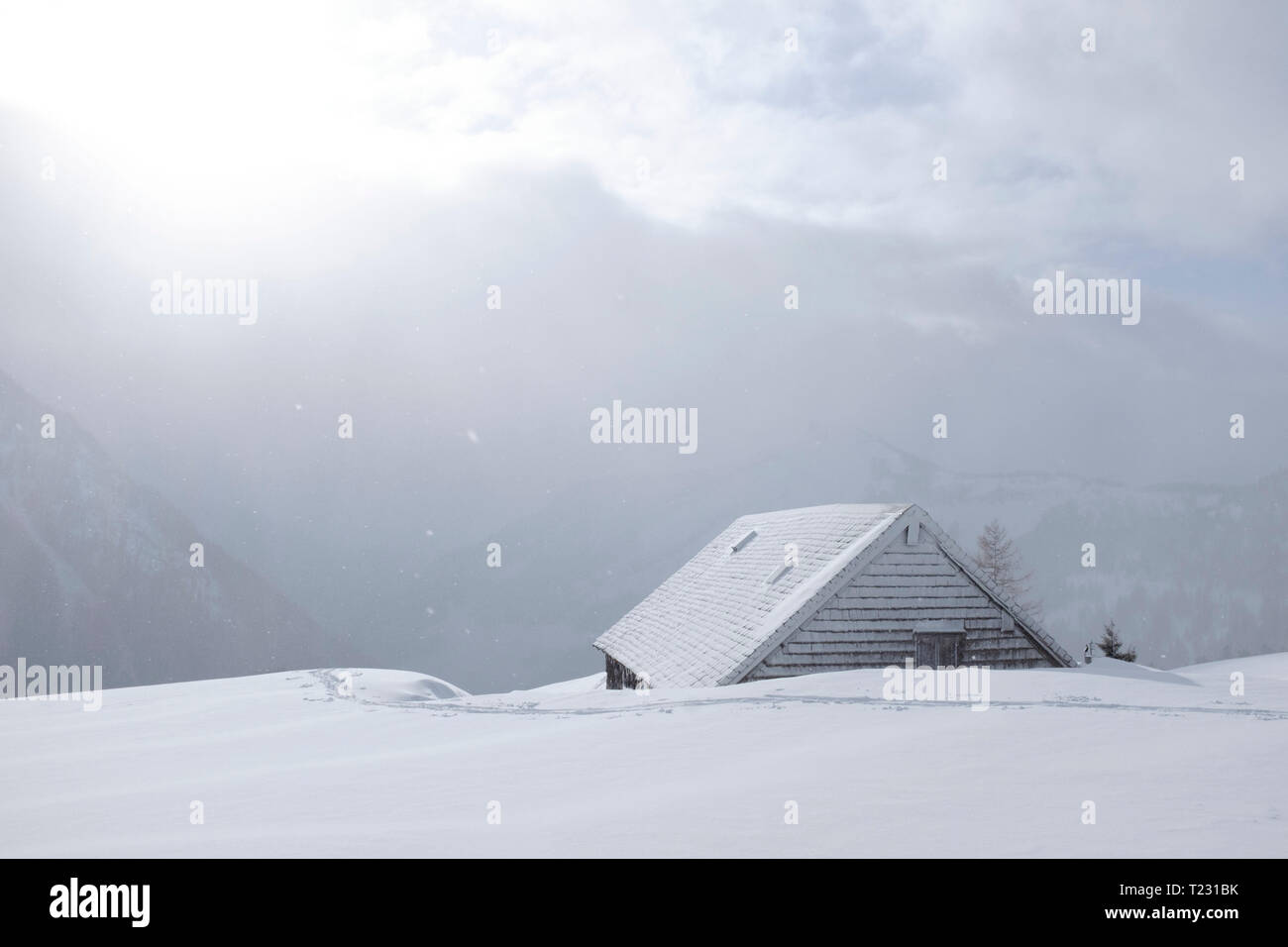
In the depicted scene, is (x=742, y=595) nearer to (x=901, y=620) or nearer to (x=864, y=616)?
(x=864, y=616)

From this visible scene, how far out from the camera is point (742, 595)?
1712cm

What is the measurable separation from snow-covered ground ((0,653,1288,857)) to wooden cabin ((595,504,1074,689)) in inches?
191

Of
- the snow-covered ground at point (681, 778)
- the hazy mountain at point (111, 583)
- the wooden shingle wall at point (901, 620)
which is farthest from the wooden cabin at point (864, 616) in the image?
the hazy mountain at point (111, 583)

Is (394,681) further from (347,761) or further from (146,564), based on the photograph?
(146,564)

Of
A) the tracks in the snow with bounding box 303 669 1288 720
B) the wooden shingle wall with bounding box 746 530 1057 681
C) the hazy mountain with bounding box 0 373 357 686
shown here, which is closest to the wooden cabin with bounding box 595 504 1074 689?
the wooden shingle wall with bounding box 746 530 1057 681

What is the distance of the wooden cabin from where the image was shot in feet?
46.7

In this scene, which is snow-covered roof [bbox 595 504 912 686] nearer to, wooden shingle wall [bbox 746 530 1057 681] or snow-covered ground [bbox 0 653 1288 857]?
wooden shingle wall [bbox 746 530 1057 681]

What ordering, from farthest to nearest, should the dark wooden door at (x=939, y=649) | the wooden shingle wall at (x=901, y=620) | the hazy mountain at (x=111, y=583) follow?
1. the hazy mountain at (x=111, y=583)
2. the dark wooden door at (x=939, y=649)
3. the wooden shingle wall at (x=901, y=620)

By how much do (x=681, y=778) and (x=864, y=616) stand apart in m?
9.78

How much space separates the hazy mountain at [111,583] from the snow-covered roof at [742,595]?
65116mm

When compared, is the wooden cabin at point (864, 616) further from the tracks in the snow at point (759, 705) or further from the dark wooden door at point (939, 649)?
the tracks in the snow at point (759, 705)

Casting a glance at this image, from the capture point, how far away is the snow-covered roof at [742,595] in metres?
14.4

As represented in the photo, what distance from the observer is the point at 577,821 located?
4809 mm
